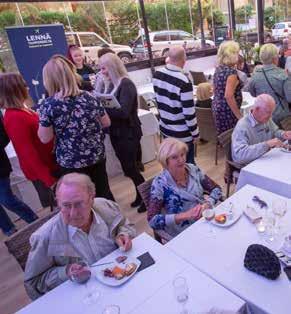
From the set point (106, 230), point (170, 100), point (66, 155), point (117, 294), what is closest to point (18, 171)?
point (66, 155)

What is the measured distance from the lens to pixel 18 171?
3.07m

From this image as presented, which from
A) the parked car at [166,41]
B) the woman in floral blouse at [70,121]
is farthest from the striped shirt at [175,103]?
the parked car at [166,41]

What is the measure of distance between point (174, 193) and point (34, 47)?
3.52 metres

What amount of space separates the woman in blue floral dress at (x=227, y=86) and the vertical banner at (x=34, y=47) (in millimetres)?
2588

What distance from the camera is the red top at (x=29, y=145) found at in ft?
7.42

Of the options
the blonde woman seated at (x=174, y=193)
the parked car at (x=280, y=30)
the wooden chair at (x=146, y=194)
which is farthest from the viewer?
the parked car at (x=280, y=30)

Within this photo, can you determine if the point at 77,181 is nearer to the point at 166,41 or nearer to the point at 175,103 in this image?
the point at 175,103

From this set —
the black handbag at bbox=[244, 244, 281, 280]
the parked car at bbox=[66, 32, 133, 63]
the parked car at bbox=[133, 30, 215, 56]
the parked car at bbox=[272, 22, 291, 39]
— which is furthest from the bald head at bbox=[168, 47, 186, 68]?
the parked car at bbox=[272, 22, 291, 39]

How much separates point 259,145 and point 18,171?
2382mm

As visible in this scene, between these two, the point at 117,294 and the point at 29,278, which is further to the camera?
the point at 29,278

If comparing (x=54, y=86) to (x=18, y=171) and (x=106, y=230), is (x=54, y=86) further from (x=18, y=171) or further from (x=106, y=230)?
(x=18, y=171)

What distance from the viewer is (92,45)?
640cm

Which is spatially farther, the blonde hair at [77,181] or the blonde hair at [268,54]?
the blonde hair at [268,54]

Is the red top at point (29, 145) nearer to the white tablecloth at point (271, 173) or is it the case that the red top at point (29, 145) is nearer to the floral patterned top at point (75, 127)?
the floral patterned top at point (75, 127)
